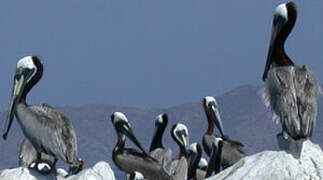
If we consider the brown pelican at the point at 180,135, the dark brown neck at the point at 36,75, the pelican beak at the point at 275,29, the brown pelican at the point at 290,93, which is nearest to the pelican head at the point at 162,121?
the brown pelican at the point at 180,135

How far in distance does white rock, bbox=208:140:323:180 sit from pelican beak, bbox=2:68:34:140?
4163 millimetres

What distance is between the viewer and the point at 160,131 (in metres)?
19.3

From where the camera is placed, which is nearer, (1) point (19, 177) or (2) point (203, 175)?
(1) point (19, 177)

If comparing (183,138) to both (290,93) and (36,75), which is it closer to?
(36,75)

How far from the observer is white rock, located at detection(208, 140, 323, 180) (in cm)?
883

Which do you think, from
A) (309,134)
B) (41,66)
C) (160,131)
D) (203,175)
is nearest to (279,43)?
(309,134)

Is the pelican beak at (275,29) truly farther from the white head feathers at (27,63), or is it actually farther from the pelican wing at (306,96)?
the white head feathers at (27,63)

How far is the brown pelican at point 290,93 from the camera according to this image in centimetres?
988

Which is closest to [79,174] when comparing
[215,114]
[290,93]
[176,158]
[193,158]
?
[290,93]

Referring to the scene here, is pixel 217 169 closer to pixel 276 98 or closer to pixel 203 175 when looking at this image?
pixel 203 175

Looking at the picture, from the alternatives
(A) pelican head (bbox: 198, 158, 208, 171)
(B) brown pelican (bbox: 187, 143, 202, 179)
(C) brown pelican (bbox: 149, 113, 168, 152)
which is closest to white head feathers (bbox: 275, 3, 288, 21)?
(B) brown pelican (bbox: 187, 143, 202, 179)

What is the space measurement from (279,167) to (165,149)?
7738 mm

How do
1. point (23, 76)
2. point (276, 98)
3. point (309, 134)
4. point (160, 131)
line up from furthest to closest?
point (160, 131) → point (23, 76) → point (276, 98) → point (309, 134)

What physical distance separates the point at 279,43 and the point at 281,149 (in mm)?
2056
